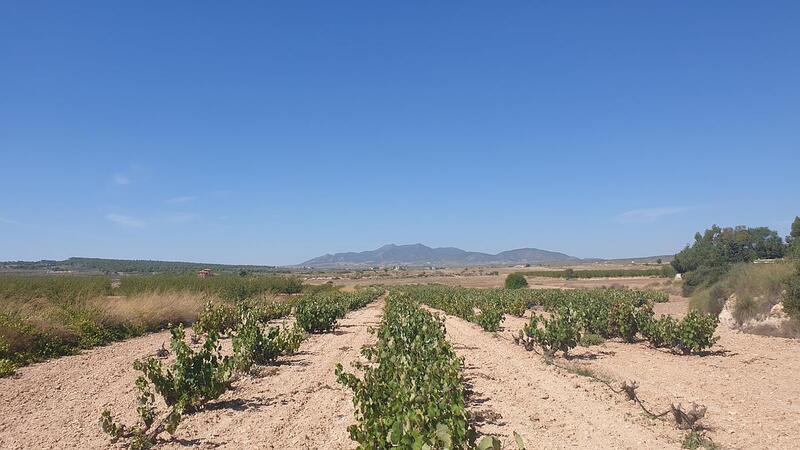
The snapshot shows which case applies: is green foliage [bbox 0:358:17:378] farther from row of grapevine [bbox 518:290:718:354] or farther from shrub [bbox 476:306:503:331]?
shrub [bbox 476:306:503:331]

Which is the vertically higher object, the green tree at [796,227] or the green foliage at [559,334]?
the green tree at [796,227]

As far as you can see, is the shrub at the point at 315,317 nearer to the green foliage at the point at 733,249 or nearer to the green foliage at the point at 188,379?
the green foliage at the point at 188,379

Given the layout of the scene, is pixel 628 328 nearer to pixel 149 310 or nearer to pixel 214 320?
pixel 214 320

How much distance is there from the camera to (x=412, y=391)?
5609 millimetres

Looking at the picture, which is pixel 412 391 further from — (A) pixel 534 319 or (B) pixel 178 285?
(B) pixel 178 285

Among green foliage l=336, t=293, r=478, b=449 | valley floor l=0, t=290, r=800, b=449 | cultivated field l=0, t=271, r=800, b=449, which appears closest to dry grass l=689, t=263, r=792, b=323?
cultivated field l=0, t=271, r=800, b=449

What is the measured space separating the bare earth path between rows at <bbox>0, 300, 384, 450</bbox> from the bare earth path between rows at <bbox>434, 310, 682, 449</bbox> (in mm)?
1940

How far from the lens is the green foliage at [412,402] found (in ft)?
13.2

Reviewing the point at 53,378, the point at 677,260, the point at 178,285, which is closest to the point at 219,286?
the point at 178,285

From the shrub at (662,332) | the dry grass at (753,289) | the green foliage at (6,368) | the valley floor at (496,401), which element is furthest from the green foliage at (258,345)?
the dry grass at (753,289)

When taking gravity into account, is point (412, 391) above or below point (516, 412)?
above

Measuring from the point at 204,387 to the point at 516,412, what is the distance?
4123mm

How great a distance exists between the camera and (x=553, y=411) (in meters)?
6.89

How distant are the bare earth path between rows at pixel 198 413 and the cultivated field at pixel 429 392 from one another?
29 mm
